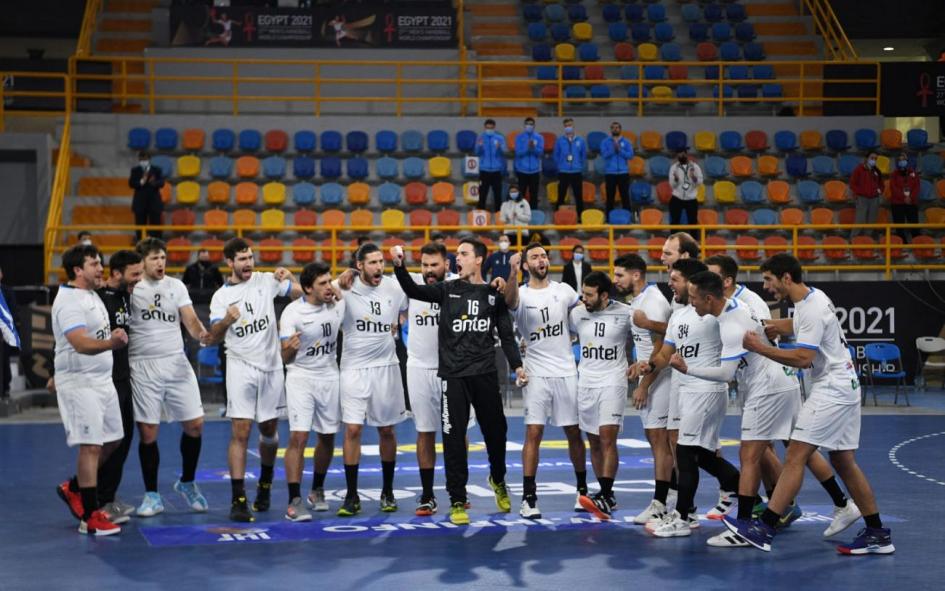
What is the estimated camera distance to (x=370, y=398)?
10133mm

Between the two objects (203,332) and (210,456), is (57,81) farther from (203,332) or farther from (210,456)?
(203,332)

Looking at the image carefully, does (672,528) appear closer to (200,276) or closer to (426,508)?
(426,508)

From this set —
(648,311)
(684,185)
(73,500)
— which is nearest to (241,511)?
(73,500)

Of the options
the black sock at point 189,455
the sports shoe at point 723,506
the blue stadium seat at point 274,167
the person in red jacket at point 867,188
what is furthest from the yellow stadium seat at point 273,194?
the sports shoe at point 723,506

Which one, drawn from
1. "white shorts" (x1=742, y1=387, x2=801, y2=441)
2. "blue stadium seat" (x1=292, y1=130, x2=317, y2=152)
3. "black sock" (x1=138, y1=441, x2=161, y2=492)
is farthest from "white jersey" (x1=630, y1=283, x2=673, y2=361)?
"blue stadium seat" (x1=292, y1=130, x2=317, y2=152)

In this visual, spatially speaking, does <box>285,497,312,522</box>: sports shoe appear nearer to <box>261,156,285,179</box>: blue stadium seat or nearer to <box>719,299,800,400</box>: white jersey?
<box>719,299,800,400</box>: white jersey

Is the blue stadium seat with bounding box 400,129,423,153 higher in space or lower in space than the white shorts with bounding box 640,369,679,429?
higher

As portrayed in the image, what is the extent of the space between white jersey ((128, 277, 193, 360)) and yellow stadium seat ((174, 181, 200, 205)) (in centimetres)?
1475

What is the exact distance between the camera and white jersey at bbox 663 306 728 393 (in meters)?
9.02

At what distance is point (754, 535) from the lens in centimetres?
854

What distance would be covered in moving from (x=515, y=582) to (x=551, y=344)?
9.48 feet

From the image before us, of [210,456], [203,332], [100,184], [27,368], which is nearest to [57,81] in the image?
[100,184]

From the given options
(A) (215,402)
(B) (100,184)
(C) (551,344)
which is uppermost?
(B) (100,184)

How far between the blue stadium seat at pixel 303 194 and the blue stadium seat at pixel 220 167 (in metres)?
1.52
